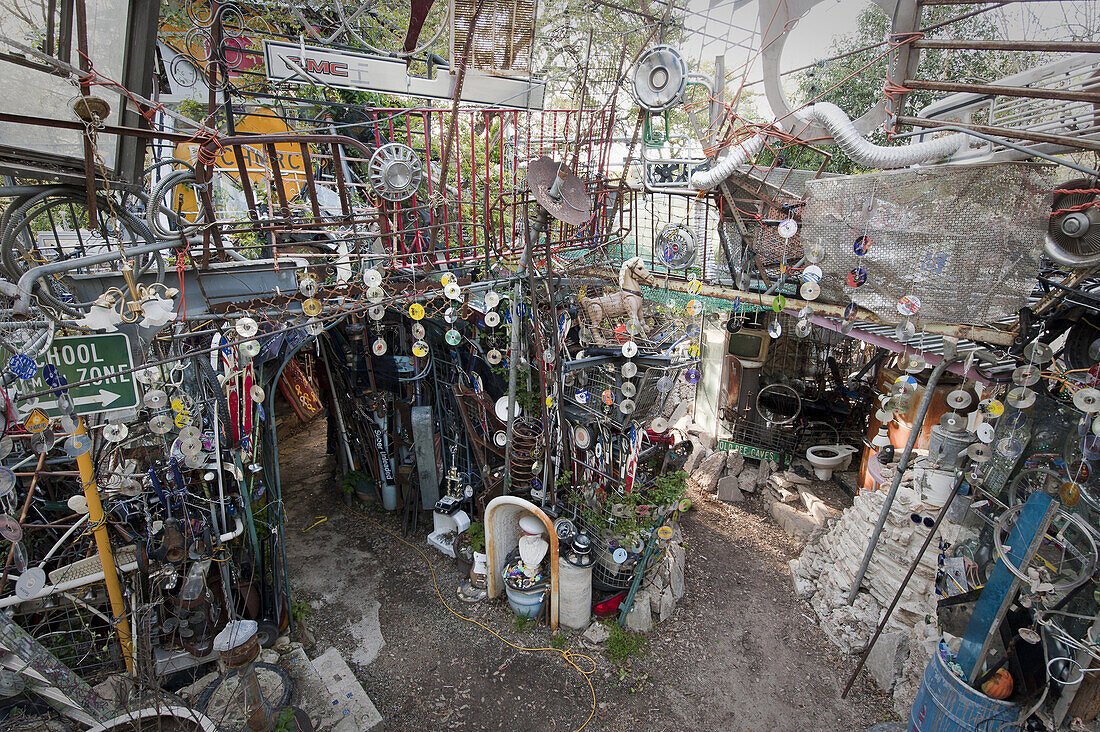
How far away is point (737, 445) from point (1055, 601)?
289 inches

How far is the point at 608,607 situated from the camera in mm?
7109

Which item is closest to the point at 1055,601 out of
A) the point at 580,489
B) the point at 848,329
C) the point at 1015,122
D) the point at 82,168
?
the point at 848,329

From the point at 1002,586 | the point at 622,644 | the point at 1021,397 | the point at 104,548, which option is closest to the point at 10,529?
the point at 104,548

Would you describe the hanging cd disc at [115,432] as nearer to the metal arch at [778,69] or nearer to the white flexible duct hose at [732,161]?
the white flexible duct hose at [732,161]

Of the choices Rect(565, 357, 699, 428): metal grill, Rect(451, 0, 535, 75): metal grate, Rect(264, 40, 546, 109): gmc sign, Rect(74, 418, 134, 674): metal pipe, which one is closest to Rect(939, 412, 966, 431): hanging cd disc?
Rect(565, 357, 699, 428): metal grill

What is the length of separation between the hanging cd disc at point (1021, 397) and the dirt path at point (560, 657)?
404 centimetres

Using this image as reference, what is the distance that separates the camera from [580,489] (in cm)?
754

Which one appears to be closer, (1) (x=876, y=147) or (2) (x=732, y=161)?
(1) (x=876, y=147)

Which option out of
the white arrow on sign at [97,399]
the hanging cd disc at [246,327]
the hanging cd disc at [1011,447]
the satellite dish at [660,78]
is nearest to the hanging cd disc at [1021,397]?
the hanging cd disc at [1011,447]

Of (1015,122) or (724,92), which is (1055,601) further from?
(724,92)

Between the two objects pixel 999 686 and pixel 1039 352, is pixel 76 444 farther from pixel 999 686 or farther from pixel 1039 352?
pixel 999 686

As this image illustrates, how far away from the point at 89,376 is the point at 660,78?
22.2ft

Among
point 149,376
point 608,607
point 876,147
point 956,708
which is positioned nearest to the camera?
point 149,376

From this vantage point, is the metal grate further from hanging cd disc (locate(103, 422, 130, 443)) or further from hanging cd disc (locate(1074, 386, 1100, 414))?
hanging cd disc (locate(1074, 386, 1100, 414))
